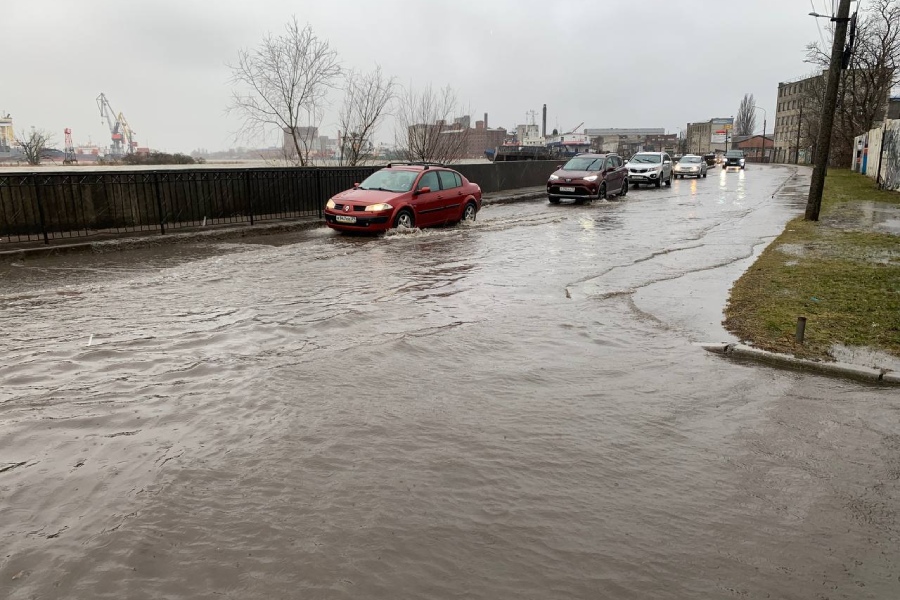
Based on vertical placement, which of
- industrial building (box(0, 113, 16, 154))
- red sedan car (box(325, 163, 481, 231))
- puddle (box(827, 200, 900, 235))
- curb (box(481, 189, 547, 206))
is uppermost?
industrial building (box(0, 113, 16, 154))

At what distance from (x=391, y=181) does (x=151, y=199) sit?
5438 mm

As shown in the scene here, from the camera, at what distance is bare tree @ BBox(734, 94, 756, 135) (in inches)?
5999

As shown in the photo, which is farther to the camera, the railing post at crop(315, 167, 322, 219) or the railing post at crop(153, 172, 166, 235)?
the railing post at crop(315, 167, 322, 219)

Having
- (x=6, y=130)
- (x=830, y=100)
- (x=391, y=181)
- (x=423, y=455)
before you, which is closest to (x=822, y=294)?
(x=423, y=455)

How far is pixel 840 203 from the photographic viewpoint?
22.0 m

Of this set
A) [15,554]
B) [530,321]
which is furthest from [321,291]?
[15,554]

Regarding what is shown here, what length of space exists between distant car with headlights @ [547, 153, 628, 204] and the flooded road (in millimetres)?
15982

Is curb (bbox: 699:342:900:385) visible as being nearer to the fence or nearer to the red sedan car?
the red sedan car

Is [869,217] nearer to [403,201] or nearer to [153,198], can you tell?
[403,201]

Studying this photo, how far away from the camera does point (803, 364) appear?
5.83m

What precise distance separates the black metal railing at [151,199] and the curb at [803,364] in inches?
479

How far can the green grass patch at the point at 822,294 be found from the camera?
6504mm

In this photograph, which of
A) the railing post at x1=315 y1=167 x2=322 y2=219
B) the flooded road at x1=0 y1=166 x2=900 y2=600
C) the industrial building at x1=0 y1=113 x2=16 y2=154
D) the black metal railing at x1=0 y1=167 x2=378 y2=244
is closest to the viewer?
the flooded road at x1=0 y1=166 x2=900 y2=600

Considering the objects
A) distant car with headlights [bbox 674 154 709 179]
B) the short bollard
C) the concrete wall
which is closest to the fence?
the short bollard
